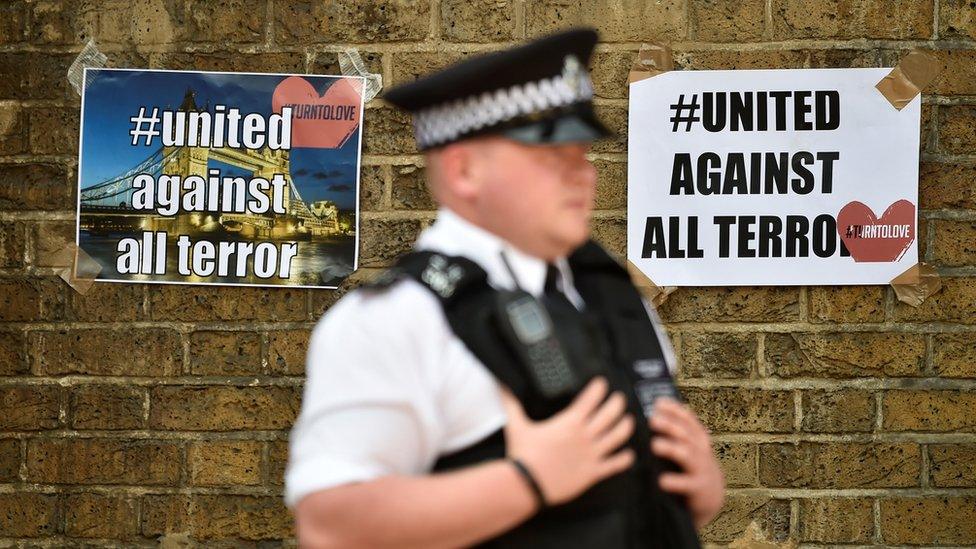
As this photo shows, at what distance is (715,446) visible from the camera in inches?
143

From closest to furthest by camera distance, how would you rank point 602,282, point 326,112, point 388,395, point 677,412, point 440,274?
1. point 388,395
2. point 440,274
3. point 677,412
4. point 602,282
5. point 326,112

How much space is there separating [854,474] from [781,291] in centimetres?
61

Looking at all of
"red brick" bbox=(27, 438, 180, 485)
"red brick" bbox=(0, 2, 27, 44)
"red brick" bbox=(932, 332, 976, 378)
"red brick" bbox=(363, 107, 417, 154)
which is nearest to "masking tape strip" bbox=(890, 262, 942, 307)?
"red brick" bbox=(932, 332, 976, 378)

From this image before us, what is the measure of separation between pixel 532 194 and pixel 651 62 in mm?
2110

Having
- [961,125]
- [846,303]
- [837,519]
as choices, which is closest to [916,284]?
[846,303]

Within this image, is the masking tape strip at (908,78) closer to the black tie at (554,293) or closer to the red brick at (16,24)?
the black tie at (554,293)

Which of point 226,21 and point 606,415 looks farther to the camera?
point 226,21

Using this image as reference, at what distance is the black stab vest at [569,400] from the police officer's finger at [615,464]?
2 centimetres

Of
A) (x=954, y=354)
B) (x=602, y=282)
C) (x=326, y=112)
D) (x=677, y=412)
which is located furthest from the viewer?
(x=326, y=112)

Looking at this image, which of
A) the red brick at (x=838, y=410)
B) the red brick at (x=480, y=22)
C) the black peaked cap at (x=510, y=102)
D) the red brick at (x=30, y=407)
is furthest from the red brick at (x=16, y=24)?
the red brick at (x=838, y=410)

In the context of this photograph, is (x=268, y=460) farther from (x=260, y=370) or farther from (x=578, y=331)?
(x=578, y=331)

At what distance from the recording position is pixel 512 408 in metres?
1.53

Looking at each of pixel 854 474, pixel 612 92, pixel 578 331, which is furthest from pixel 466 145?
pixel 854 474

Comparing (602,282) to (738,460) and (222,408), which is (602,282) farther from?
(222,408)
